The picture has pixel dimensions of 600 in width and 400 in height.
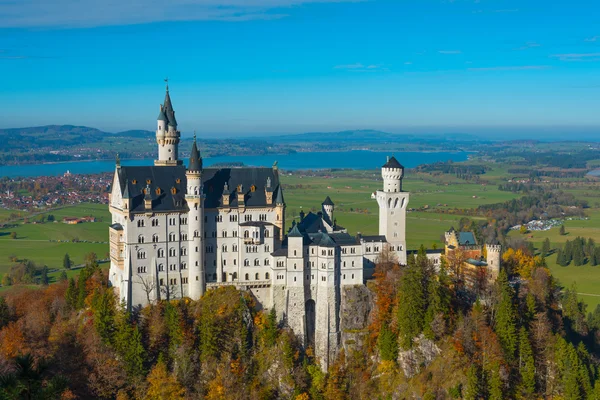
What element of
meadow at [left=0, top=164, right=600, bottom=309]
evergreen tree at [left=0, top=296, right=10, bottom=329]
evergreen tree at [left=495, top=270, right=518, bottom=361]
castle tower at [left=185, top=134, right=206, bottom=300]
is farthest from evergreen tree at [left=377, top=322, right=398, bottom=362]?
meadow at [left=0, top=164, right=600, bottom=309]

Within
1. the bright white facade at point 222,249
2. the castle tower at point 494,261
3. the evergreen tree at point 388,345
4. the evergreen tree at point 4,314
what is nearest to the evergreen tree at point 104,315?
the bright white facade at point 222,249

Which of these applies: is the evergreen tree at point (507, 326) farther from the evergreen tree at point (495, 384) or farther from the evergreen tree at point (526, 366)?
the evergreen tree at point (495, 384)

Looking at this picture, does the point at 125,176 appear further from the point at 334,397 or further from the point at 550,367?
the point at 550,367

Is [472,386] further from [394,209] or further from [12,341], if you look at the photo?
[12,341]

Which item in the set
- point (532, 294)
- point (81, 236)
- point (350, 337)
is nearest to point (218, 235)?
point (350, 337)

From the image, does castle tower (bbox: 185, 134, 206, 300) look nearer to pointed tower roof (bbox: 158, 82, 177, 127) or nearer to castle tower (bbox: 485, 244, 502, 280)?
pointed tower roof (bbox: 158, 82, 177, 127)
